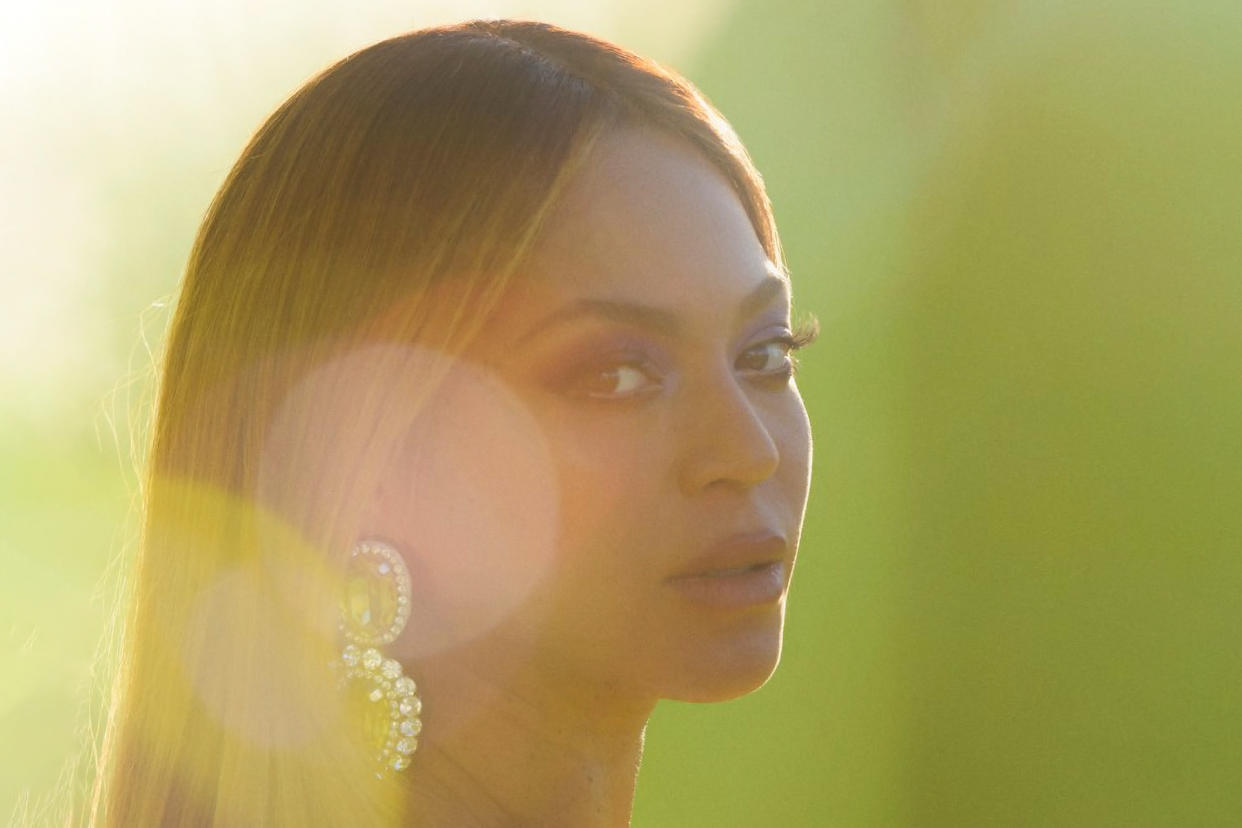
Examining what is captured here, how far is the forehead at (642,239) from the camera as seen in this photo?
1.11 meters

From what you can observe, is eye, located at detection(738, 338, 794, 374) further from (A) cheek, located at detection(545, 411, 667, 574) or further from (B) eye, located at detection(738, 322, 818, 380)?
(A) cheek, located at detection(545, 411, 667, 574)

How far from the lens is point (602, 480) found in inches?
43.4

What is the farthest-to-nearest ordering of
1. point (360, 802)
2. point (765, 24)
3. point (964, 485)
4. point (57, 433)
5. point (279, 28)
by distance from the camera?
1. point (964, 485)
2. point (765, 24)
3. point (279, 28)
4. point (57, 433)
5. point (360, 802)

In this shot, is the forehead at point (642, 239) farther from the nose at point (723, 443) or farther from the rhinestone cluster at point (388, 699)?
the rhinestone cluster at point (388, 699)

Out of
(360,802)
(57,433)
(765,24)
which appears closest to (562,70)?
(360,802)

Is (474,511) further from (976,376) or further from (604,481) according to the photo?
(976,376)

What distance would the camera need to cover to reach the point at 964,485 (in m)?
2.99

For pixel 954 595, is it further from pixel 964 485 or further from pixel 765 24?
pixel 765 24

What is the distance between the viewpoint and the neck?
116 cm

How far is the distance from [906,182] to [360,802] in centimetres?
222

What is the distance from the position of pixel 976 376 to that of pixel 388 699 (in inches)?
82.4

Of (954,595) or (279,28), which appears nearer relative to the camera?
(279,28)

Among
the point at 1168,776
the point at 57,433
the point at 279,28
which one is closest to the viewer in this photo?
the point at 57,433

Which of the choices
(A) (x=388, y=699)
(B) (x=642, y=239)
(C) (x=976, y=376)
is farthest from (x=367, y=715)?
(C) (x=976, y=376)
